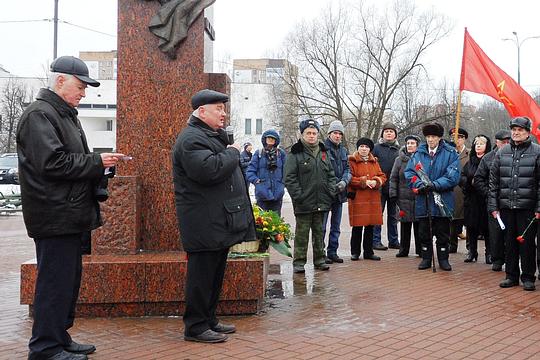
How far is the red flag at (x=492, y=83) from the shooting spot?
9422mm

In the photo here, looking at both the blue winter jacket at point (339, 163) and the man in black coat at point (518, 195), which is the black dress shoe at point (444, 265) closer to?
the man in black coat at point (518, 195)

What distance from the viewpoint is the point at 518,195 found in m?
7.25

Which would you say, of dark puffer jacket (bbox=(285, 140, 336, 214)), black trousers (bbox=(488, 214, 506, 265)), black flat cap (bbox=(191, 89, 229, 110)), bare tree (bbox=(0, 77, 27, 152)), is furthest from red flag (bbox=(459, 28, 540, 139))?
bare tree (bbox=(0, 77, 27, 152))

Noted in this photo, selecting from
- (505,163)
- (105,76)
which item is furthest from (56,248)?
(105,76)

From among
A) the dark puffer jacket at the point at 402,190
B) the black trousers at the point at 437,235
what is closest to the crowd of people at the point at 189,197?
the black trousers at the point at 437,235

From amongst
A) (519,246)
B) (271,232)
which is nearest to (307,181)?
(271,232)

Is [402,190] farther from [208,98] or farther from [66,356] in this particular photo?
[66,356]

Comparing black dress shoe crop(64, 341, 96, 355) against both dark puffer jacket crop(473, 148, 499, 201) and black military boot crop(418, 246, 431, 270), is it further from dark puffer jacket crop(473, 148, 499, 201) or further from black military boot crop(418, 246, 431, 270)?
dark puffer jacket crop(473, 148, 499, 201)

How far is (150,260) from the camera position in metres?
5.92

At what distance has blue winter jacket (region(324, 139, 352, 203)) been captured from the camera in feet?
29.6

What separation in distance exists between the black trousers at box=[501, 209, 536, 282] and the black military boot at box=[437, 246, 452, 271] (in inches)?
45.2

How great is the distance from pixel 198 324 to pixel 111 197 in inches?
70.1

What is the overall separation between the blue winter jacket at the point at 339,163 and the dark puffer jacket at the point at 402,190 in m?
0.98

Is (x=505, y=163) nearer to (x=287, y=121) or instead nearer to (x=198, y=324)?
(x=198, y=324)
